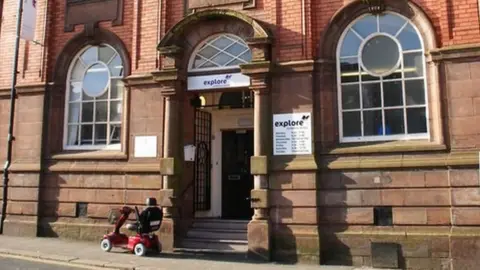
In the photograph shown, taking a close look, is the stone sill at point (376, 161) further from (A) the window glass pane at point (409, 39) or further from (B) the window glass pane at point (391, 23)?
(B) the window glass pane at point (391, 23)

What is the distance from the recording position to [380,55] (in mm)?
9938

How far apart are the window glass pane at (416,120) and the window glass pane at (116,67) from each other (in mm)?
6977

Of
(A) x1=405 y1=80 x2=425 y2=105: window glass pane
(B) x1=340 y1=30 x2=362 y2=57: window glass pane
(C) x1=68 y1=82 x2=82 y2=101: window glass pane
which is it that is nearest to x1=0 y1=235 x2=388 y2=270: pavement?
(A) x1=405 y1=80 x2=425 y2=105: window glass pane

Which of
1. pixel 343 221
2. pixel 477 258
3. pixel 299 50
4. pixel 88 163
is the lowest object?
pixel 477 258

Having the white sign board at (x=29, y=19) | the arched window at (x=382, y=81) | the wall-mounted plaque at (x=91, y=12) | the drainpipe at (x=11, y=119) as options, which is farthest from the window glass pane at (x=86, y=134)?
the arched window at (x=382, y=81)

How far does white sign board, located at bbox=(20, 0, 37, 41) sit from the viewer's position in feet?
40.6

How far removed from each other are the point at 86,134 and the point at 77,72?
5.62 ft

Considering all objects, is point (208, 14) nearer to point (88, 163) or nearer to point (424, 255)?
point (88, 163)

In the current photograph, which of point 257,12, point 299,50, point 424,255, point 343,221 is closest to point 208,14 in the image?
point 257,12

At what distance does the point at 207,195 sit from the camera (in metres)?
12.3

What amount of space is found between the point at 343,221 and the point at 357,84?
2.84 metres

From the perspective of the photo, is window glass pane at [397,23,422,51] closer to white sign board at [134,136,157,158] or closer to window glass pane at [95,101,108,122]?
white sign board at [134,136,157,158]

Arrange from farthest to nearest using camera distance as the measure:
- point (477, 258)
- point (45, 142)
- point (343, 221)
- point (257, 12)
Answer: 1. point (45, 142)
2. point (257, 12)
3. point (343, 221)
4. point (477, 258)

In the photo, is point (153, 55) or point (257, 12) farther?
point (153, 55)
